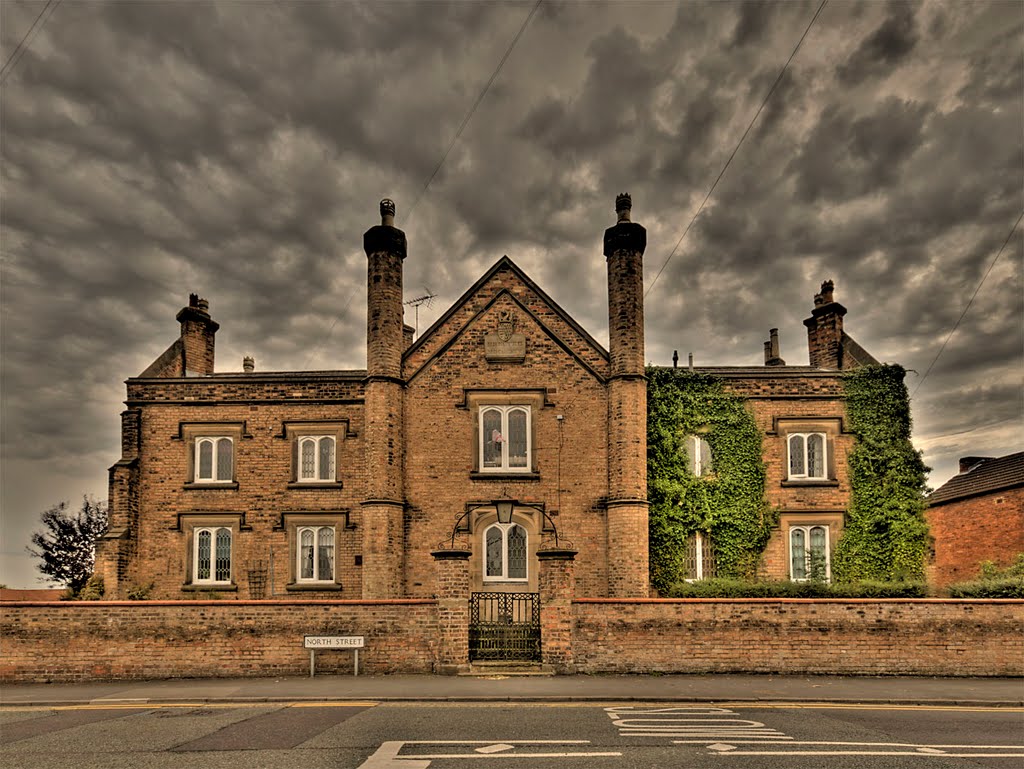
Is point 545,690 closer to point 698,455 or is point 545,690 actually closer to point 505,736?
point 505,736

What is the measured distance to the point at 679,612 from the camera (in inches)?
657

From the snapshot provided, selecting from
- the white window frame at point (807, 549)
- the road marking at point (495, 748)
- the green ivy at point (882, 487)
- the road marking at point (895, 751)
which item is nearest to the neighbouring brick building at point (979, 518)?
the green ivy at point (882, 487)

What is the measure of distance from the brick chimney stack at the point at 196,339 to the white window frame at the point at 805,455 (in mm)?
19097

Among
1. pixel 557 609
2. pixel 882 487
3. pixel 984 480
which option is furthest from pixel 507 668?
pixel 984 480

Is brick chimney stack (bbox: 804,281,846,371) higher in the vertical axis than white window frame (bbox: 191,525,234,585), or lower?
higher

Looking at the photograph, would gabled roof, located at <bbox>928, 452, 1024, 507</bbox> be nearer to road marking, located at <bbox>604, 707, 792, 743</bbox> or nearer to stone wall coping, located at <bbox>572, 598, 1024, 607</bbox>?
stone wall coping, located at <bbox>572, 598, 1024, 607</bbox>

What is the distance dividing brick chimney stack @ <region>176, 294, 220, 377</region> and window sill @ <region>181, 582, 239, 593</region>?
24.3 ft

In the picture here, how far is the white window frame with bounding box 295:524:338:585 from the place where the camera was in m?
23.5

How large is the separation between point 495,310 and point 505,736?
50.0 ft

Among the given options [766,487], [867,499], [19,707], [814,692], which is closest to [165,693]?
[19,707]

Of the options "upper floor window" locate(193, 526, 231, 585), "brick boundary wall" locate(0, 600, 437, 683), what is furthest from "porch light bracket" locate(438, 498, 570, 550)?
"upper floor window" locate(193, 526, 231, 585)

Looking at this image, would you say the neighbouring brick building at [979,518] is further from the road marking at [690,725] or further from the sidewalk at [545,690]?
the road marking at [690,725]

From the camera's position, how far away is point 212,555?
23.8 meters

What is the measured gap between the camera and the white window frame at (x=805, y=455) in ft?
79.6
